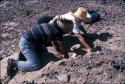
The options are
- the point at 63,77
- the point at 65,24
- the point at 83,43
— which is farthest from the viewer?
the point at 83,43

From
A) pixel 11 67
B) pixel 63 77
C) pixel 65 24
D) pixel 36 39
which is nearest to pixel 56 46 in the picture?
pixel 36 39

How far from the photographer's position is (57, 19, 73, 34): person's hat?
6.40m

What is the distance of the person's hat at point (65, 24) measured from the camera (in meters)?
6.40

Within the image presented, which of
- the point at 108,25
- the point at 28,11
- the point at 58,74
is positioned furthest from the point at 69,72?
the point at 28,11

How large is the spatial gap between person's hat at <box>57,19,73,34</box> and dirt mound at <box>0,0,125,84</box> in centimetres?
56

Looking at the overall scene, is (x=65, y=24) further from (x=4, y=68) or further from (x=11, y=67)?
(x=4, y=68)

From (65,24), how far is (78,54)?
2.37 ft

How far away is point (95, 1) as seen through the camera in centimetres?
1025

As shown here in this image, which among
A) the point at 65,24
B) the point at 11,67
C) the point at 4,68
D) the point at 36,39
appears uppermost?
the point at 65,24

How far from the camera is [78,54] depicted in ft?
22.3

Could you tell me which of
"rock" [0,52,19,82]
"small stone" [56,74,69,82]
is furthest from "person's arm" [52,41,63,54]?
"rock" [0,52,19,82]

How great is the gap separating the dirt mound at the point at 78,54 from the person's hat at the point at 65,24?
0.56m

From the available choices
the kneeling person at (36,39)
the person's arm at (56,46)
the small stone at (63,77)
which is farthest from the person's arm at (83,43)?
the small stone at (63,77)

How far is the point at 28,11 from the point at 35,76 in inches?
150
